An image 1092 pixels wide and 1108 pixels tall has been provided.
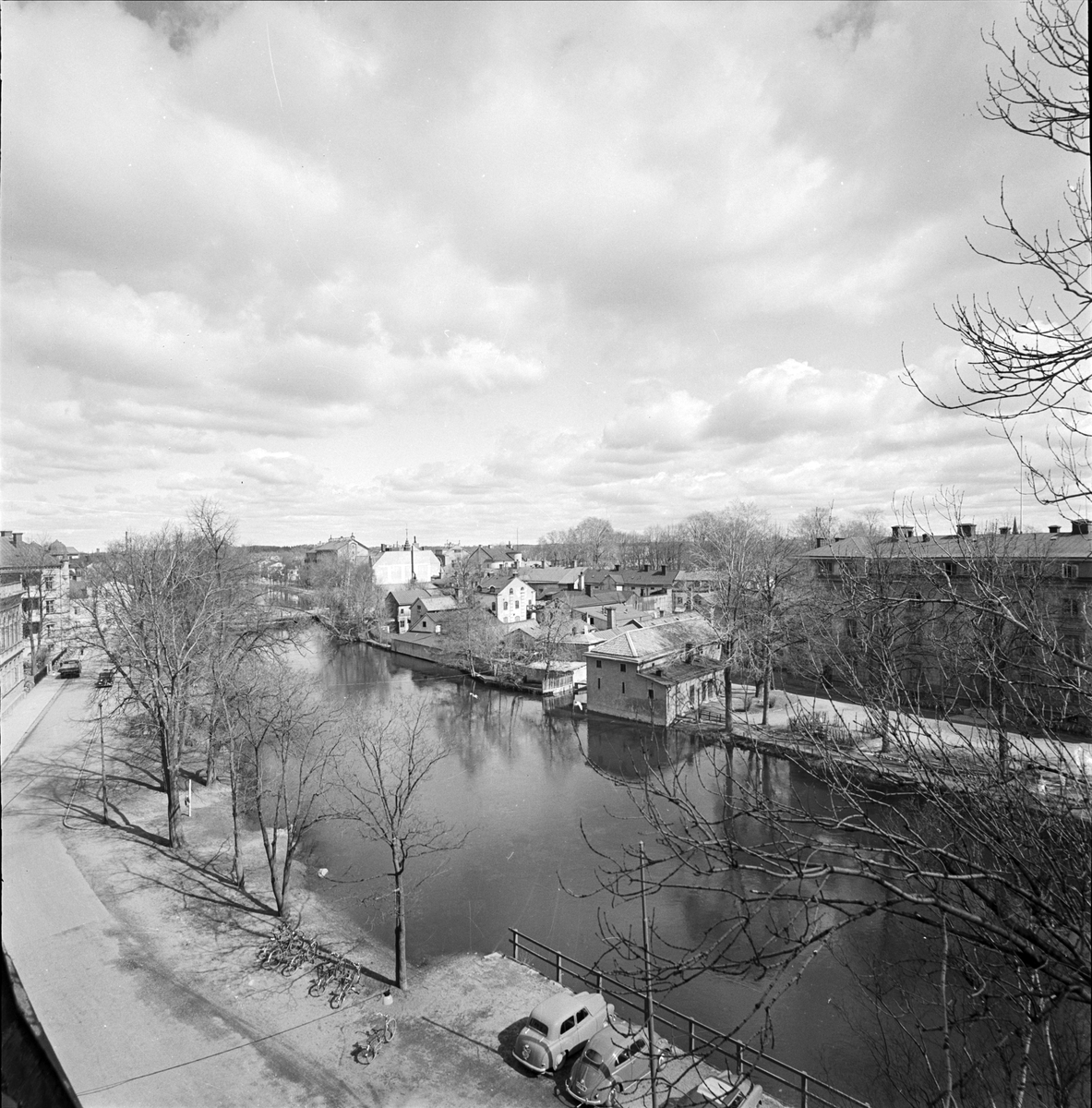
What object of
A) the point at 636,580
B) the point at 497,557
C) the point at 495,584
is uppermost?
the point at 497,557

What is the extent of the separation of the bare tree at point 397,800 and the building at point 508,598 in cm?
2483

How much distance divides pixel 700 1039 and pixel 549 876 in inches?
261

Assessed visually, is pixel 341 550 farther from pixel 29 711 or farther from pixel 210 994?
pixel 210 994

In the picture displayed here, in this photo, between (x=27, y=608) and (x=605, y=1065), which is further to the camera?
(x=27, y=608)

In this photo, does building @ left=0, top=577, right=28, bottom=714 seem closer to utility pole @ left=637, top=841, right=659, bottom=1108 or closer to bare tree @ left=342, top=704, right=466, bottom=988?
bare tree @ left=342, top=704, right=466, bottom=988

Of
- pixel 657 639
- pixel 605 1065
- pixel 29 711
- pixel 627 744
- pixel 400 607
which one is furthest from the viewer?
pixel 400 607

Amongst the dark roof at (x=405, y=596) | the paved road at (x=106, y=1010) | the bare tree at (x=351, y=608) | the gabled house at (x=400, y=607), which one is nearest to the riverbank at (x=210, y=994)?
the paved road at (x=106, y=1010)

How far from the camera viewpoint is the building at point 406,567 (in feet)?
247

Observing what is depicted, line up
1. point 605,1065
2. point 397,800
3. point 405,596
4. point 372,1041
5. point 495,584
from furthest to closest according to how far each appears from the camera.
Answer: point 495,584, point 405,596, point 397,800, point 372,1041, point 605,1065

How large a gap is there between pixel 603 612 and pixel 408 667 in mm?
13675

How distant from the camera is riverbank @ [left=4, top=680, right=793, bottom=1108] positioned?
836cm

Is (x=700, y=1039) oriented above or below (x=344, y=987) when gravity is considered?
above

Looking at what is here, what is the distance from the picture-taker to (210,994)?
32.9 ft

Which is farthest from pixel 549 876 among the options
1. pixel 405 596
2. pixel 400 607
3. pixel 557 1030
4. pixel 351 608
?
pixel 405 596
